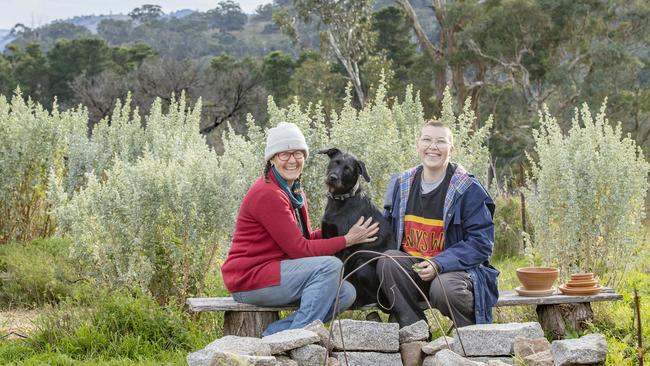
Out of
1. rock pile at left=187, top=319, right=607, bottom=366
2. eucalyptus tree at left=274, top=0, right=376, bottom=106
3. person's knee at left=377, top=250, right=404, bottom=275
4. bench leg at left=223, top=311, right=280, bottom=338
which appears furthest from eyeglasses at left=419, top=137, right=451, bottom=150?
eucalyptus tree at left=274, top=0, right=376, bottom=106

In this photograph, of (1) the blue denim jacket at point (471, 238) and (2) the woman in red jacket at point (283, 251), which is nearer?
(2) the woman in red jacket at point (283, 251)

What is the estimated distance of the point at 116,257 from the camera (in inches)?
228

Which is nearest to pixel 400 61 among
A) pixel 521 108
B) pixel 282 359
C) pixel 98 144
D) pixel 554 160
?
pixel 521 108

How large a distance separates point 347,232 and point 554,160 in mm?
2039

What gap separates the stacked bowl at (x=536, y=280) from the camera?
5123 mm

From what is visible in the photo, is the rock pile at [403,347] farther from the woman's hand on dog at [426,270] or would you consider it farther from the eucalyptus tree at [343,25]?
the eucalyptus tree at [343,25]

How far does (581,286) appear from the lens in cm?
516

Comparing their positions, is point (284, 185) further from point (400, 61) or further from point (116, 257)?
point (400, 61)

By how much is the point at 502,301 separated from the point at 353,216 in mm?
1082

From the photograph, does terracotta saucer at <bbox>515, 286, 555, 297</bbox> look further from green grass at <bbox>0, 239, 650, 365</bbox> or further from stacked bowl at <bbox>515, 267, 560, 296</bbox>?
green grass at <bbox>0, 239, 650, 365</bbox>

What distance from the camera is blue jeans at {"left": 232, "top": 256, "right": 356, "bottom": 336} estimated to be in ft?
15.2

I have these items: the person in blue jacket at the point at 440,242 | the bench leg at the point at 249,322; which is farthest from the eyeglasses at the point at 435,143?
the bench leg at the point at 249,322

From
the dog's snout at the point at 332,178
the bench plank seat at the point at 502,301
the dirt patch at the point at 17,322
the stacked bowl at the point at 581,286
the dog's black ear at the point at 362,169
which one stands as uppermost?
the dog's black ear at the point at 362,169

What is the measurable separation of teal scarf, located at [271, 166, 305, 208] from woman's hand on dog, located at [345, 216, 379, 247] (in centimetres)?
37
